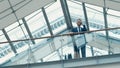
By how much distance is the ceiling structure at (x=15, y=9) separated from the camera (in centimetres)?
1574

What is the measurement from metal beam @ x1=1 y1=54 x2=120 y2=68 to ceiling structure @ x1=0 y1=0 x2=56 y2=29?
6295 millimetres

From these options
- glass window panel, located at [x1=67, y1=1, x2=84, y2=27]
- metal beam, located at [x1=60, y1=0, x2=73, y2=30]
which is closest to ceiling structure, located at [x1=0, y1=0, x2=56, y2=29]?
metal beam, located at [x1=60, y1=0, x2=73, y2=30]

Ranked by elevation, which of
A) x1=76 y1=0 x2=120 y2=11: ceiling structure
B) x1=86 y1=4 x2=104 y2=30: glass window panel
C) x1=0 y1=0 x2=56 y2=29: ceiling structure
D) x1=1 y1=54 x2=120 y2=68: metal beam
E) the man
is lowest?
x1=1 y1=54 x2=120 y2=68: metal beam

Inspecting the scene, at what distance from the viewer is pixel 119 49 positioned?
387 inches

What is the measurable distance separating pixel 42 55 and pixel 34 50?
11.0 inches

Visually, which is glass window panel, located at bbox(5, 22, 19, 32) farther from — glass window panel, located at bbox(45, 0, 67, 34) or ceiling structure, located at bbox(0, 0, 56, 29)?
glass window panel, located at bbox(45, 0, 67, 34)

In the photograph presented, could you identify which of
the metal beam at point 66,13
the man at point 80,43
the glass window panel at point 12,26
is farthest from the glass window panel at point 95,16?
the man at point 80,43

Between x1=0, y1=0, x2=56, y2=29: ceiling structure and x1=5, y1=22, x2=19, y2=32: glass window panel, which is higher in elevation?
x1=0, y1=0, x2=56, y2=29: ceiling structure

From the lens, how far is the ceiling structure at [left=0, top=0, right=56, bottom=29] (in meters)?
15.7

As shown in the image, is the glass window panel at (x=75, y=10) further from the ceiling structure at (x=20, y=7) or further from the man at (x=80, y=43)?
the man at (x=80, y=43)

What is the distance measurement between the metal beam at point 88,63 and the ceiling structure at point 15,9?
630 centimetres

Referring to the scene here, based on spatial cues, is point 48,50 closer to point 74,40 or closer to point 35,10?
point 74,40

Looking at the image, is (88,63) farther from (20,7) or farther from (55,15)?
(55,15)

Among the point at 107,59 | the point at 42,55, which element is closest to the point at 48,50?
the point at 42,55
